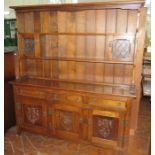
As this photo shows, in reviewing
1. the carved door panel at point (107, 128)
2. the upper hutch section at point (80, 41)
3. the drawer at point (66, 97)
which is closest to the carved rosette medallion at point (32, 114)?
the drawer at point (66, 97)

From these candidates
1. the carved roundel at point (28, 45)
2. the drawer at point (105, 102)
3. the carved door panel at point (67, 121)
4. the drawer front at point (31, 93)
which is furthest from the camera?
the carved roundel at point (28, 45)

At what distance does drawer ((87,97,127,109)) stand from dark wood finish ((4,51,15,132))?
1.30 meters

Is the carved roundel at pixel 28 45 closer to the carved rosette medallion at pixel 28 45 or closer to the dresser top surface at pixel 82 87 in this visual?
the carved rosette medallion at pixel 28 45

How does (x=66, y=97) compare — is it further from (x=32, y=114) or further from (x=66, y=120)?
(x=32, y=114)

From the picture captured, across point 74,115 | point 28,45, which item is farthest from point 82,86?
point 28,45

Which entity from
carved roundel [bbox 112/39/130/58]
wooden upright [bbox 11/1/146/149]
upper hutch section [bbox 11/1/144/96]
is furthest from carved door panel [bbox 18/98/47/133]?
carved roundel [bbox 112/39/130/58]

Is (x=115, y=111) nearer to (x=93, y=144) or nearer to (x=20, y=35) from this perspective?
(x=93, y=144)

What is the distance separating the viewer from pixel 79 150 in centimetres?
241

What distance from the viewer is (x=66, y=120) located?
Answer: 2.41m

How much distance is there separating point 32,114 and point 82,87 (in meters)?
0.82

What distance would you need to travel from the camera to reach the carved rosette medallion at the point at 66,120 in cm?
239

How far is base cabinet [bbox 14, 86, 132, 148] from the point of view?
2186mm

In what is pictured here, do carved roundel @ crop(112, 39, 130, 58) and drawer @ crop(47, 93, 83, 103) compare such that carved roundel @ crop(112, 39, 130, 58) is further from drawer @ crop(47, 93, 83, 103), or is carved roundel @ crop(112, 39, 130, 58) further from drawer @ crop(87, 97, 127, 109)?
drawer @ crop(47, 93, 83, 103)
